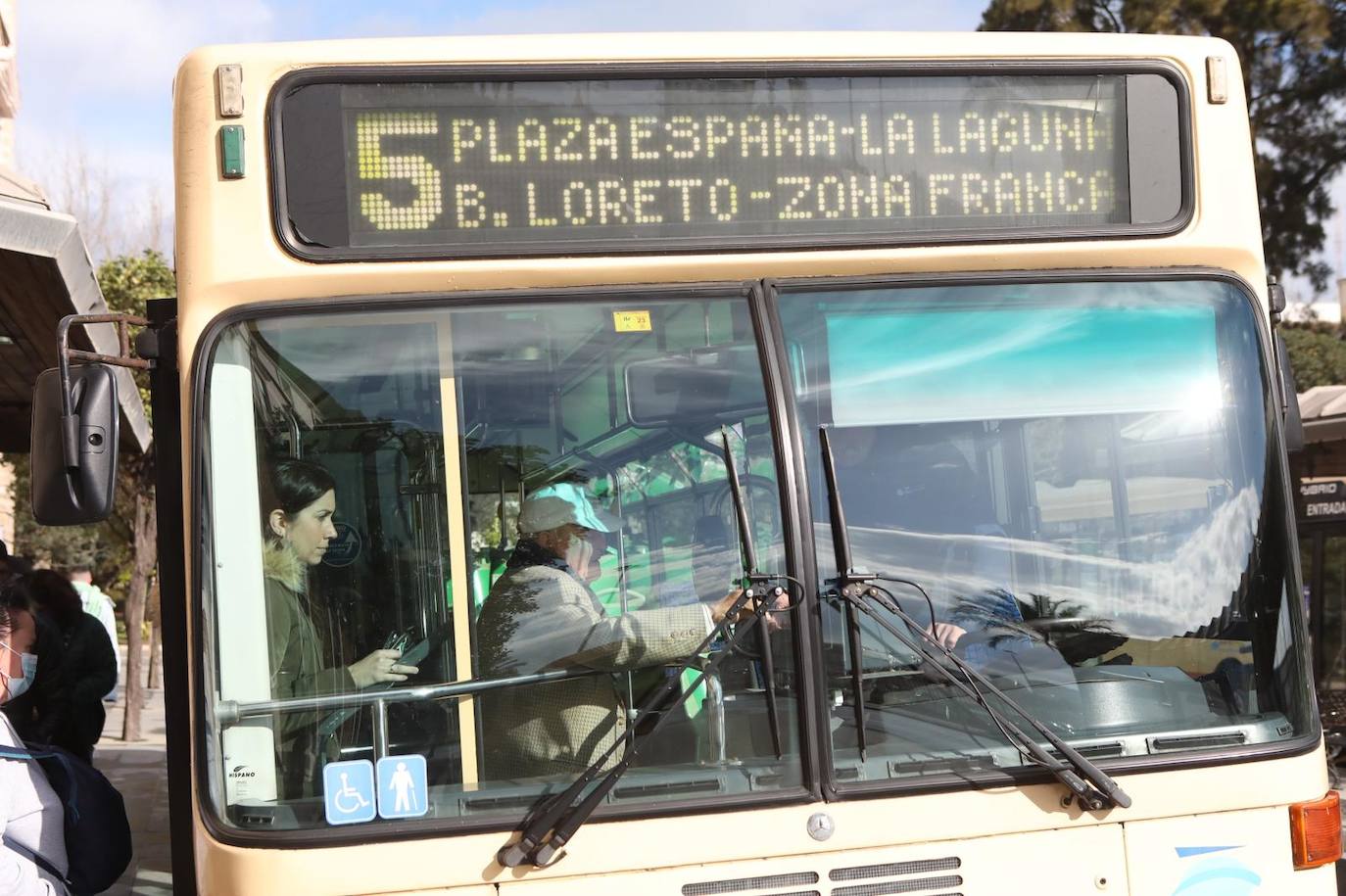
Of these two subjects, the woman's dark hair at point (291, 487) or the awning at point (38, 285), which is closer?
the woman's dark hair at point (291, 487)

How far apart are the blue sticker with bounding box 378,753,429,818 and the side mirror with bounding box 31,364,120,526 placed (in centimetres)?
84

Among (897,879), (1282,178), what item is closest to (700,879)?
(897,879)

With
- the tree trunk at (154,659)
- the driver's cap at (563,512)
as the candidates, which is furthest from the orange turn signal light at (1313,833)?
the tree trunk at (154,659)

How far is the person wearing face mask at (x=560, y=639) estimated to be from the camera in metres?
3.09

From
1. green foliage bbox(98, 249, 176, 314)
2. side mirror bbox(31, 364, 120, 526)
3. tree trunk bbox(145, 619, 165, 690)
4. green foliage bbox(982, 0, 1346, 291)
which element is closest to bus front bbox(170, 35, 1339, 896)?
side mirror bbox(31, 364, 120, 526)

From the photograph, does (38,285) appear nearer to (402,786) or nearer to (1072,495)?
(402,786)

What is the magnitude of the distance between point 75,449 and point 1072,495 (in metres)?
2.28

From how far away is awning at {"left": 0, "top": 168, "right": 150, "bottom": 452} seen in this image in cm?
520

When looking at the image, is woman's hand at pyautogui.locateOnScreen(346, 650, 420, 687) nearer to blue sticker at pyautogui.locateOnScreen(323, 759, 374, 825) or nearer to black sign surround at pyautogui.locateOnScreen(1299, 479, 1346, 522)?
blue sticker at pyautogui.locateOnScreen(323, 759, 374, 825)

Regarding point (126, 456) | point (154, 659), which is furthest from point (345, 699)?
point (154, 659)

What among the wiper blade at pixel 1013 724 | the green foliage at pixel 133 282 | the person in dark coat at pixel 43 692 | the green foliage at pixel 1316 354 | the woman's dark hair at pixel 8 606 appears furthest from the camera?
Result: the green foliage at pixel 1316 354

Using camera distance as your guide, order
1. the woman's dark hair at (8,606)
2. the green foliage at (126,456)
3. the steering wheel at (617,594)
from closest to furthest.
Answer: the steering wheel at (617,594) → the woman's dark hair at (8,606) → the green foliage at (126,456)

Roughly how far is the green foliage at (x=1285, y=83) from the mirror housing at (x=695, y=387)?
1302 centimetres

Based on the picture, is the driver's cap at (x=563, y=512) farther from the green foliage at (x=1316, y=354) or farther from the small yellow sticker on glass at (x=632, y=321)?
the green foliage at (x=1316, y=354)
